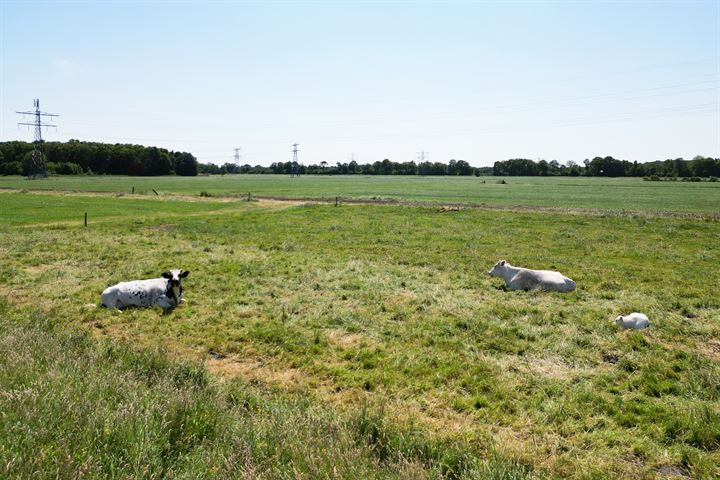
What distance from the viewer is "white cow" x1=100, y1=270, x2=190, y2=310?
460 inches

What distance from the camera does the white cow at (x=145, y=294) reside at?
11.7m

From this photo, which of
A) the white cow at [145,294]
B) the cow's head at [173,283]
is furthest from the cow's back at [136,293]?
the cow's head at [173,283]

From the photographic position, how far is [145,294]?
11961mm

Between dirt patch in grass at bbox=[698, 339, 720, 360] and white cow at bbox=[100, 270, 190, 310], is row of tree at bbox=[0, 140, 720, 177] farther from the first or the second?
dirt patch in grass at bbox=[698, 339, 720, 360]

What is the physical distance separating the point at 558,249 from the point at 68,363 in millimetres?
20351

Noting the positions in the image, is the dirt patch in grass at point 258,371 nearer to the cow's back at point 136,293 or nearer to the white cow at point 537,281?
the cow's back at point 136,293

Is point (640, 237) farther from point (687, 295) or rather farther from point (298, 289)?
point (298, 289)

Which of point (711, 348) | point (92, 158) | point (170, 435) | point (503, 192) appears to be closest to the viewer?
point (170, 435)

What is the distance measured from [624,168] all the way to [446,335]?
19834 cm

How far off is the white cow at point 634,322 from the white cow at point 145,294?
11.3m

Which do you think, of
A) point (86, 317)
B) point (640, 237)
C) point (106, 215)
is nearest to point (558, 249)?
point (640, 237)

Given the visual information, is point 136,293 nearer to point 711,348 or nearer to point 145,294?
point 145,294

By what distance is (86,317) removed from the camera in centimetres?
1087

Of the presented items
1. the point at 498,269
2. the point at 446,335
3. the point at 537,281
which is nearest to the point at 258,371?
the point at 446,335
